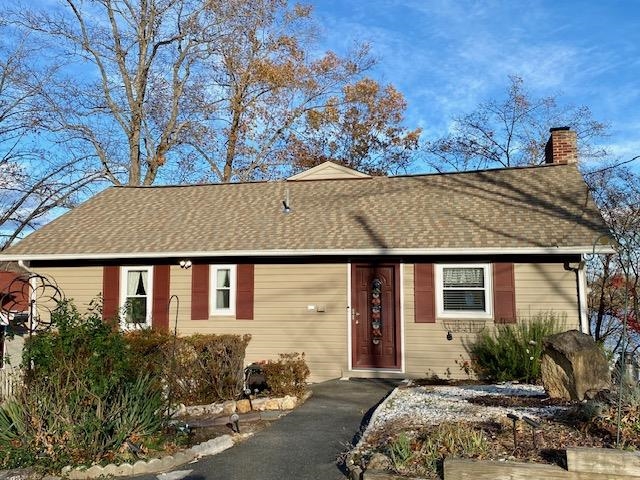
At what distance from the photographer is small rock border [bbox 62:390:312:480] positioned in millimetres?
5586

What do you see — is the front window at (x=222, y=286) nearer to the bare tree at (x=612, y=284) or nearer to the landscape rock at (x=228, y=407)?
the landscape rock at (x=228, y=407)

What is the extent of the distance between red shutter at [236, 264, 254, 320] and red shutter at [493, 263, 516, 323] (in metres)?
5.10

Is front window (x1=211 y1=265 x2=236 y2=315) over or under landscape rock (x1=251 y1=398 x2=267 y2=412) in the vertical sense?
over

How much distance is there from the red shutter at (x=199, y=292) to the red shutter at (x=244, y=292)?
0.71 metres

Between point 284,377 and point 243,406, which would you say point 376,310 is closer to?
point 284,377

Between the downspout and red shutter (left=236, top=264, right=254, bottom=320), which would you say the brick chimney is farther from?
red shutter (left=236, top=264, right=254, bottom=320)

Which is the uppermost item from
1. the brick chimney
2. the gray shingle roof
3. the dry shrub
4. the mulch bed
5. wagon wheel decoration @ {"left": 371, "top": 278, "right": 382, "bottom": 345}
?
the brick chimney

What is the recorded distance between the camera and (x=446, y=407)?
765cm

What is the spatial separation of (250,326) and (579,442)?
775 cm

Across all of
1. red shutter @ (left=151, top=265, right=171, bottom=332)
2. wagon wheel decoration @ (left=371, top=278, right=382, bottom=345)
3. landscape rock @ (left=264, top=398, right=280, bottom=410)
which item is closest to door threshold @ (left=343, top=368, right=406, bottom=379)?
wagon wheel decoration @ (left=371, top=278, right=382, bottom=345)

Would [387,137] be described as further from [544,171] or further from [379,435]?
[379,435]

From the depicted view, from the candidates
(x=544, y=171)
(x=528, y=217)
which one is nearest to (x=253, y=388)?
(x=528, y=217)

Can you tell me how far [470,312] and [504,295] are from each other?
0.74 m

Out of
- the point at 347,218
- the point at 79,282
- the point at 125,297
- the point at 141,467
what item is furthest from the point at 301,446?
the point at 79,282
